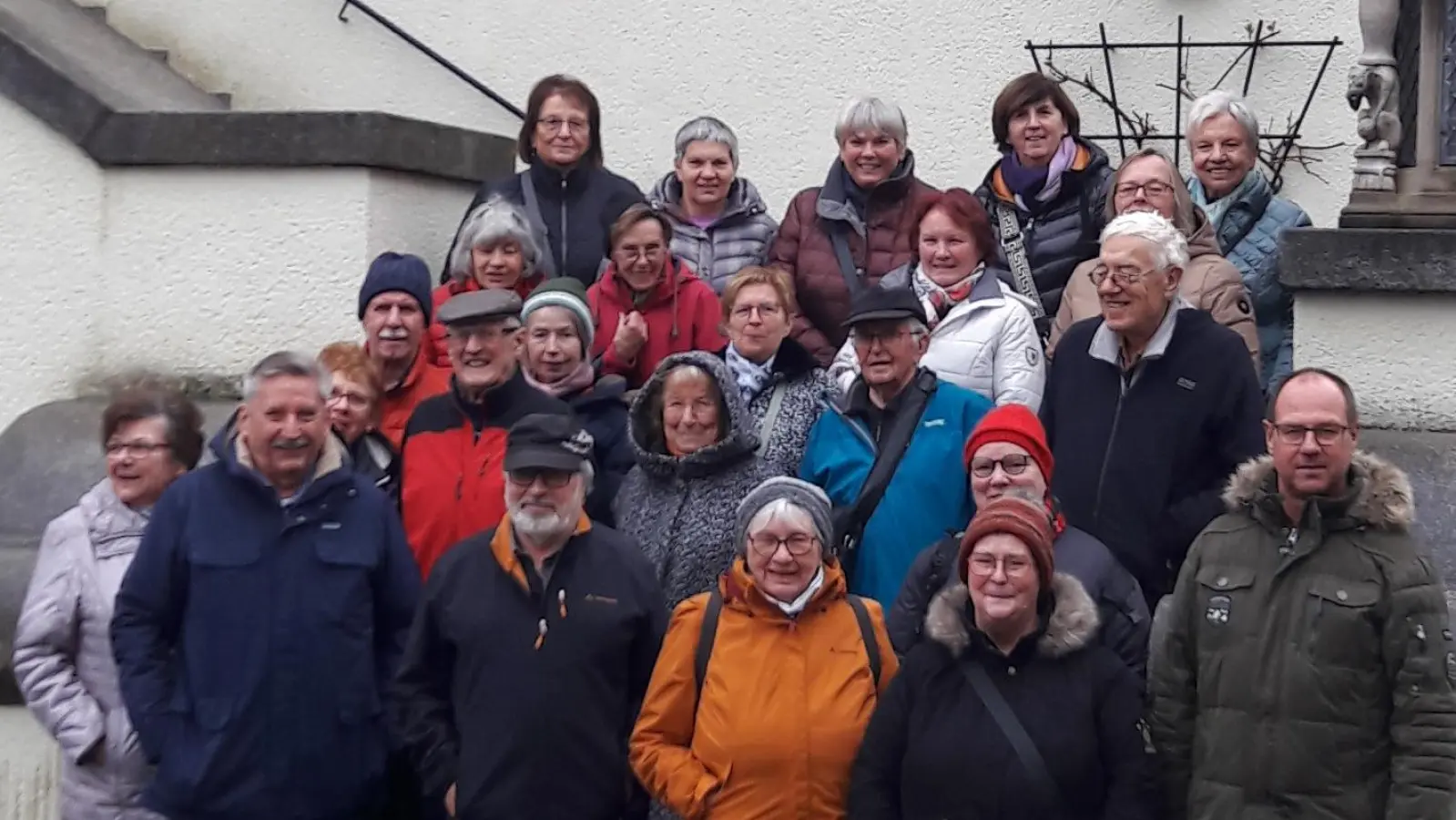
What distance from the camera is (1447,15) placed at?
560cm

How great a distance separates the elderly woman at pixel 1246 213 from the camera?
19.0 feet

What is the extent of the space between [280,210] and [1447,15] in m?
3.24

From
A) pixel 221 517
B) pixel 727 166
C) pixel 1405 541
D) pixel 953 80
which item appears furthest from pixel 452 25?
pixel 1405 541

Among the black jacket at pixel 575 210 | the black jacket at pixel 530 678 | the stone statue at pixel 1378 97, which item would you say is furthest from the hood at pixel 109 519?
the stone statue at pixel 1378 97

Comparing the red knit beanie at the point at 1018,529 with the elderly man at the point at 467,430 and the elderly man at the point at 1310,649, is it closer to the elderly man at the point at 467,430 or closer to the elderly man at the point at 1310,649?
the elderly man at the point at 1310,649

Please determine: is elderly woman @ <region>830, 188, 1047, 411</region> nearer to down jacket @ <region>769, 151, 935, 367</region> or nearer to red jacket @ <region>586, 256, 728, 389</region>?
down jacket @ <region>769, 151, 935, 367</region>

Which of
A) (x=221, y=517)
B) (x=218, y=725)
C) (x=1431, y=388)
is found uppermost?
(x=1431, y=388)

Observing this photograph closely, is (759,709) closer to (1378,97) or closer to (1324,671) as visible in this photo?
(1324,671)

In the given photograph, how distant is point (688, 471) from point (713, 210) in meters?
1.40

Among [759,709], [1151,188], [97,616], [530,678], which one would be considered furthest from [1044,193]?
[97,616]

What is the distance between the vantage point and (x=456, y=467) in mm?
5195

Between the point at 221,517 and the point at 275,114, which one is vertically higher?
the point at 275,114

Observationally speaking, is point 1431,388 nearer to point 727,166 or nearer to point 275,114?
point 727,166

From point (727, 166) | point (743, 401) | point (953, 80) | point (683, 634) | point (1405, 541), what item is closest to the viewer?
point (1405, 541)
